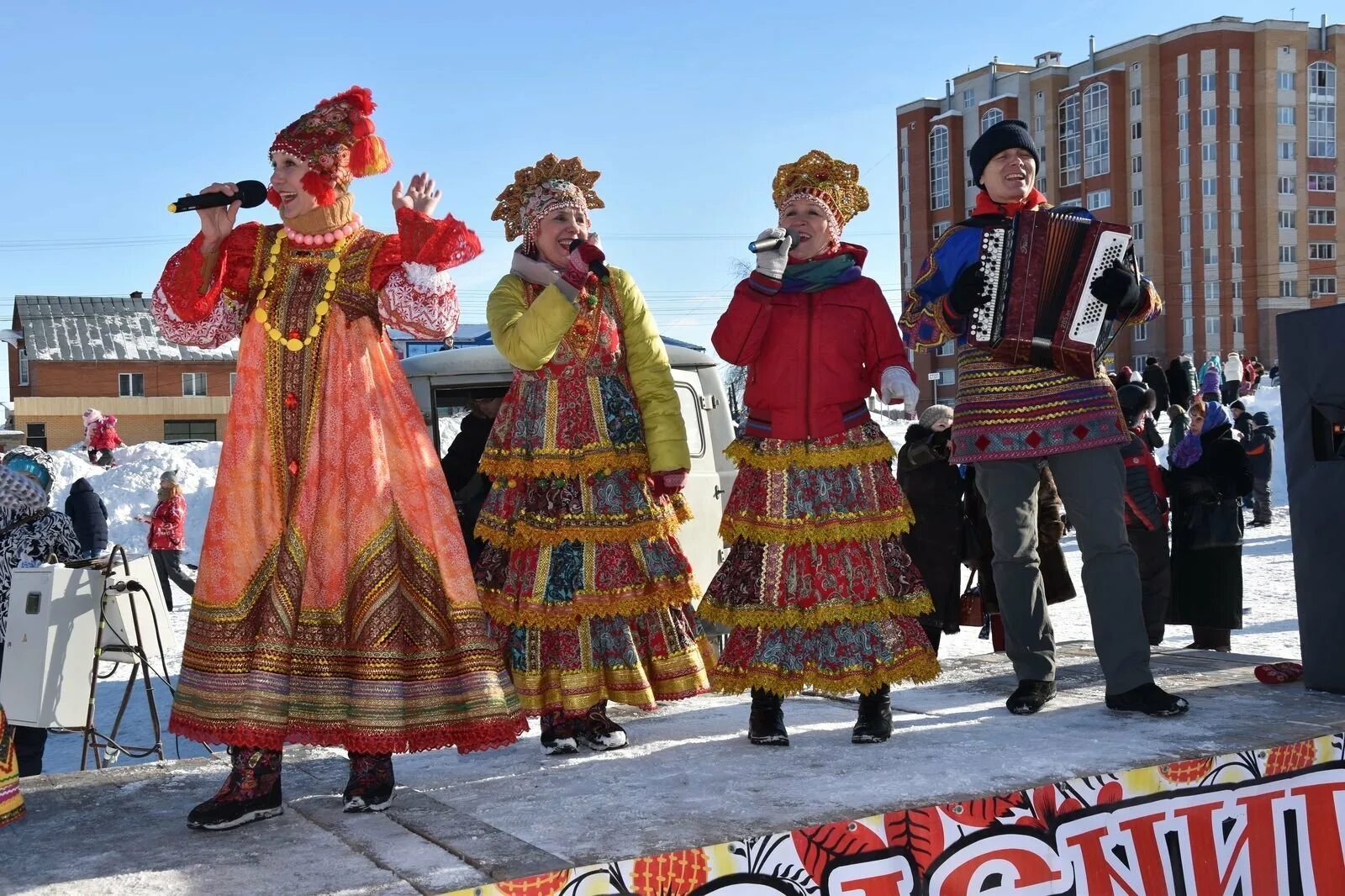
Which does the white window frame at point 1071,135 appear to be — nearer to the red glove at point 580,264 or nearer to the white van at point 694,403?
the white van at point 694,403

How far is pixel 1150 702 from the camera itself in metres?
4.21

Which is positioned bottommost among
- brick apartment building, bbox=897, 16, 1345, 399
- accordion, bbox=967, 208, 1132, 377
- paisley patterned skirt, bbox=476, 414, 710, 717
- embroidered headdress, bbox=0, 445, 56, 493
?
paisley patterned skirt, bbox=476, 414, 710, 717

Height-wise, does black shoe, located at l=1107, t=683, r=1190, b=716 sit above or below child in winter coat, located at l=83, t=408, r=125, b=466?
below

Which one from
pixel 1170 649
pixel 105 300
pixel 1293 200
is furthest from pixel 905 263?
pixel 1170 649

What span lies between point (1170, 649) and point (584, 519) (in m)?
3.19

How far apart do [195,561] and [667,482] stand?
14636mm

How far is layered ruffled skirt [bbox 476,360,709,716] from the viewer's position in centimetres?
411

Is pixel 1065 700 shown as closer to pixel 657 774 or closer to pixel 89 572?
pixel 657 774

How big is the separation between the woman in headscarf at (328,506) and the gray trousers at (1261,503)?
15.4 m

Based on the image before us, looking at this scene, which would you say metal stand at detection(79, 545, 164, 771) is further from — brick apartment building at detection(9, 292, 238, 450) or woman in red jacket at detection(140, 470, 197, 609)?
brick apartment building at detection(9, 292, 238, 450)

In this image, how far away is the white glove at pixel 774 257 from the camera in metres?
3.93

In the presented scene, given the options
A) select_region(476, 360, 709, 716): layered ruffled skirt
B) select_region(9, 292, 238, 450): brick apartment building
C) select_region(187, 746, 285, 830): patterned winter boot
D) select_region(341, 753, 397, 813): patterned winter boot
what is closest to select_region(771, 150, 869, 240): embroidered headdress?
select_region(476, 360, 709, 716): layered ruffled skirt

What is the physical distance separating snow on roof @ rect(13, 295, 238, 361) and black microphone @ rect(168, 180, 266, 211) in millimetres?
44978

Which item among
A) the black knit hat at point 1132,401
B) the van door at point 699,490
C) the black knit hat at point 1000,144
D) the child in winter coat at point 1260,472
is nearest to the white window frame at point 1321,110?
the child in winter coat at point 1260,472
